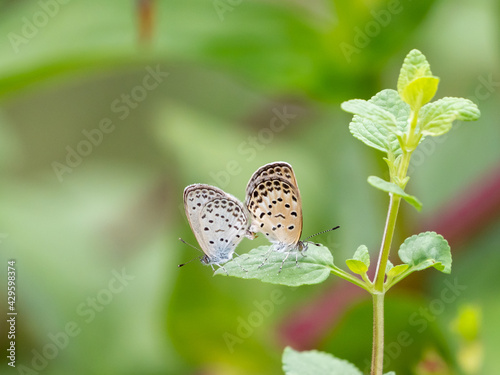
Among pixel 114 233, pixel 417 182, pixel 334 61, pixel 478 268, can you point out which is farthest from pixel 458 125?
pixel 114 233

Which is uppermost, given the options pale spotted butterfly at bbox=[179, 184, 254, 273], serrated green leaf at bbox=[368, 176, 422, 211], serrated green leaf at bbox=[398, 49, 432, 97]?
serrated green leaf at bbox=[398, 49, 432, 97]

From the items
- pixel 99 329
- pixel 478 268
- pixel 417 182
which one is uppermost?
pixel 417 182

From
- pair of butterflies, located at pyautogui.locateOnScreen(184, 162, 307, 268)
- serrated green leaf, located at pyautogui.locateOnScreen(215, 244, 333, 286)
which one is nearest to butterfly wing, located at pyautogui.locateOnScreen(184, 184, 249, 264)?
pair of butterflies, located at pyautogui.locateOnScreen(184, 162, 307, 268)

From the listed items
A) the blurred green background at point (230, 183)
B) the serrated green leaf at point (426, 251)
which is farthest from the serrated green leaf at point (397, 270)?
the blurred green background at point (230, 183)

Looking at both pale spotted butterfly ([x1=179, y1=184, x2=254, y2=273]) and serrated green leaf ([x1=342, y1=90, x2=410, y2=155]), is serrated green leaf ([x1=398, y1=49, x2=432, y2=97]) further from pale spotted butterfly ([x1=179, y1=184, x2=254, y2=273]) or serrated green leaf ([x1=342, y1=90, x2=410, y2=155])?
pale spotted butterfly ([x1=179, y1=184, x2=254, y2=273])

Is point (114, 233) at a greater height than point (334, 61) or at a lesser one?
lesser

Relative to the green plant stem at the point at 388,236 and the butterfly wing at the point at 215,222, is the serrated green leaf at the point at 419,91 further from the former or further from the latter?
the butterfly wing at the point at 215,222

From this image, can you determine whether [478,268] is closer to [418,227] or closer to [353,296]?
[418,227]
